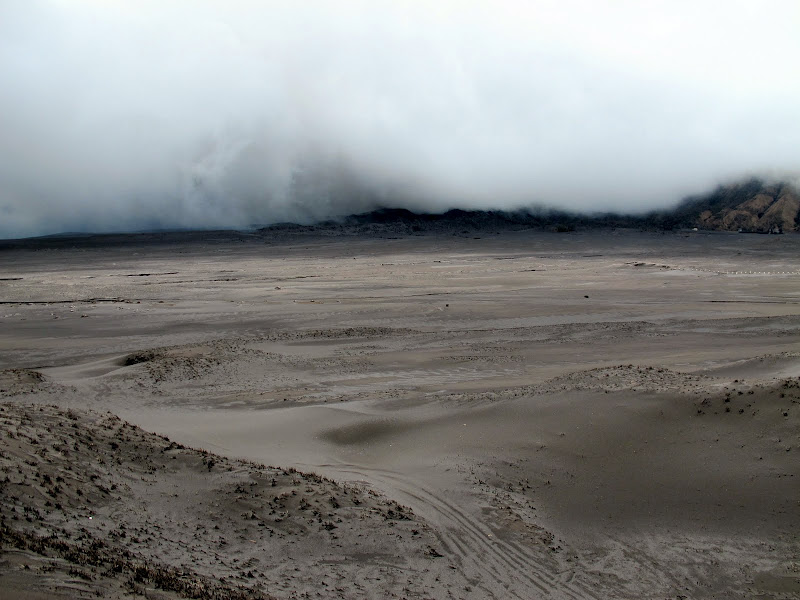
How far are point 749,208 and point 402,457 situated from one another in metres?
53.5

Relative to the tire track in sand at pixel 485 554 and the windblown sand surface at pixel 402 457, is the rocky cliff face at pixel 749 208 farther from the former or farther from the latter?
the tire track in sand at pixel 485 554

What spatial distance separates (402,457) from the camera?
7.93m

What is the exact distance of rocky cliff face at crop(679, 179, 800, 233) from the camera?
50.1m

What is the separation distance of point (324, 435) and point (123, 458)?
8.36 ft

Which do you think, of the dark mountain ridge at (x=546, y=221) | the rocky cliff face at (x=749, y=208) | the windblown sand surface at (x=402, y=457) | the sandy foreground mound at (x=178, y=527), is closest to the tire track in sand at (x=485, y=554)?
the windblown sand surface at (x=402, y=457)

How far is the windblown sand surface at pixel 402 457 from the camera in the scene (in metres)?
5.33

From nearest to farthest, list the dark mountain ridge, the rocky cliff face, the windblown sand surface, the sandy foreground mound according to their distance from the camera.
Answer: the sandy foreground mound
the windblown sand surface
the dark mountain ridge
the rocky cliff face

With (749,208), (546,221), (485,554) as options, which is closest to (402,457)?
(485,554)

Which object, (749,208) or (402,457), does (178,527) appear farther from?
(749,208)

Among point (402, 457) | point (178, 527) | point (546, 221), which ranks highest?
point (546, 221)

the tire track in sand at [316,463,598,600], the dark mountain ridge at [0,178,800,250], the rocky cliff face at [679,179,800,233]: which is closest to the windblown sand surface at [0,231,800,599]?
the tire track in sand at [316,463,598,600]

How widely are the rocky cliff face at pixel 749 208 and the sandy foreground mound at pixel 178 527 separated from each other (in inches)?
2019

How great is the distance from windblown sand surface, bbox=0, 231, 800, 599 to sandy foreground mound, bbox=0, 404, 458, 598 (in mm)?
24

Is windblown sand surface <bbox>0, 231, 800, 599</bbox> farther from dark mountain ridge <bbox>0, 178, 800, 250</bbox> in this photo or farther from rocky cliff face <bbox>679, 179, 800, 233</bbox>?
rocky cliff face <bbox>679, 179, 800, 233</bbox>
